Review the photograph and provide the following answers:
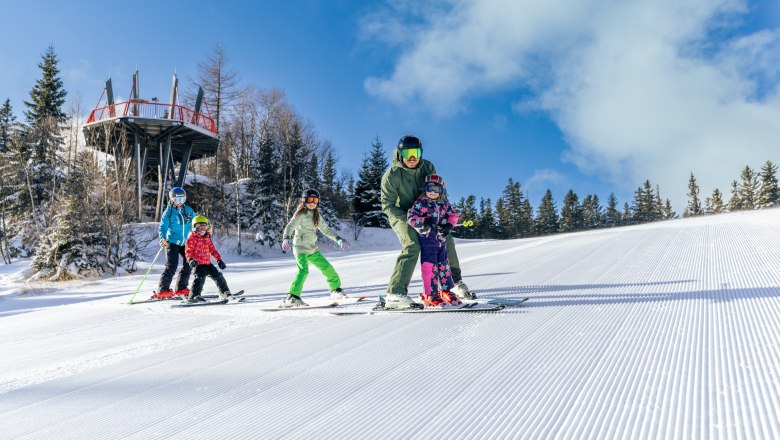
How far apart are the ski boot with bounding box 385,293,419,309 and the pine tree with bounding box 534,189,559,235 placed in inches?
2979

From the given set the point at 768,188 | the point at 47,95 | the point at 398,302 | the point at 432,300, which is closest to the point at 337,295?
the point at 398,302

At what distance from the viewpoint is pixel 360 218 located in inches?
1591

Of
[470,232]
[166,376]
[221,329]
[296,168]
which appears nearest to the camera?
[166,376]

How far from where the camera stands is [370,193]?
4028 centimetres

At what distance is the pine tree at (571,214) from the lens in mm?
77062

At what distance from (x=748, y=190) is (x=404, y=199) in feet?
297

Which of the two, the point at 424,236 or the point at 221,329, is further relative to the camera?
the point at 424,236

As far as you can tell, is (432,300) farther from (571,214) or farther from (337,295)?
(571,214)

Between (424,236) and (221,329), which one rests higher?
(424,236)

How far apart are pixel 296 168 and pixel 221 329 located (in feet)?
106

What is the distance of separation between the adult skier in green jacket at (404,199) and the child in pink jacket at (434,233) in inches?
4.3

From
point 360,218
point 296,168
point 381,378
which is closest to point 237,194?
point 296,168

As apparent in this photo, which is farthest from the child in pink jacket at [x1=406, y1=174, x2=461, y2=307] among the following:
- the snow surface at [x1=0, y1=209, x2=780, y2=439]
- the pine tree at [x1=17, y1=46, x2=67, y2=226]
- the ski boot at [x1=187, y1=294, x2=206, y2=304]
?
the pine tree at [x1=17, y1=46, x2=67, y2=226]

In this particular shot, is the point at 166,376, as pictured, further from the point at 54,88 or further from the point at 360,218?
the point at 54,88
